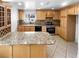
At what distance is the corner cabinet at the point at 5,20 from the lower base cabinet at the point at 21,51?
837 millimetres

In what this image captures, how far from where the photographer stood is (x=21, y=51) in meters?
2.73

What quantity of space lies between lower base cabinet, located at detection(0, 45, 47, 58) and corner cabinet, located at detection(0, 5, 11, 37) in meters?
0.84

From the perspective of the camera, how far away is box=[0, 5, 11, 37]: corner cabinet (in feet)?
11.8

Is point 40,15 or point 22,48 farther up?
point 40,15

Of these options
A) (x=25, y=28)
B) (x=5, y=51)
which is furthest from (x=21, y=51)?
(x=25, y=28)

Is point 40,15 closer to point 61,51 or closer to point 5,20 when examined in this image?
point 61,51

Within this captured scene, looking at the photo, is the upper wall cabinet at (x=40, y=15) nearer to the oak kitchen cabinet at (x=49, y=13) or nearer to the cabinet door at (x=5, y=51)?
the oak kitchen cabinet at (x=49, y=13)

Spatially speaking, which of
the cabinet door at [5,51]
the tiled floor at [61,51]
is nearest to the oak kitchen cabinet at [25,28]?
Result: the tiled floor at [61,51]

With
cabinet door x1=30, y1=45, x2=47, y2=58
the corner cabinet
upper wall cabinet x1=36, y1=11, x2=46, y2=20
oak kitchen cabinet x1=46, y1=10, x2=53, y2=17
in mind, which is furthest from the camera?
oak kitchen cabinet x1=46, y1=10, x2=53, y2=17

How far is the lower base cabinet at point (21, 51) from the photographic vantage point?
2652 mm

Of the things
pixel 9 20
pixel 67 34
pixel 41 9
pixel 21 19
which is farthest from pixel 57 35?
pixel 9 20

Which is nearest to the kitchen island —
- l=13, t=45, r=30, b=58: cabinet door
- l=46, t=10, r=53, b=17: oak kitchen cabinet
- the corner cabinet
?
l=13, t=45, r=30, b=58: cabinet door

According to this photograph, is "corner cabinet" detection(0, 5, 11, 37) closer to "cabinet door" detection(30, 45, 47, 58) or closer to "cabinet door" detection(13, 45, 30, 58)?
"cabinet door" detection(13, 45, 30, 58)

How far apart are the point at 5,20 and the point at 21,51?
1.48 m
